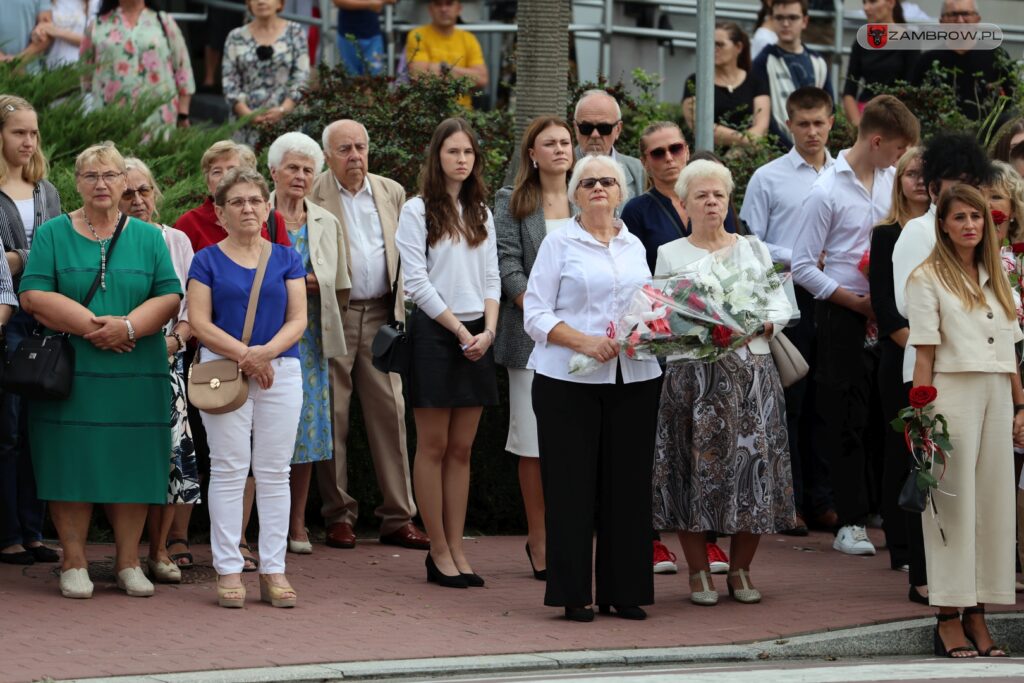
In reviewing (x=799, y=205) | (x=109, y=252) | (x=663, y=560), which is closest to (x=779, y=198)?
(x=799, y=205)

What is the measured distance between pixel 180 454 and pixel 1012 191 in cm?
471

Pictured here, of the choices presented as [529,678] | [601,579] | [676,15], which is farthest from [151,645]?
[676,15]

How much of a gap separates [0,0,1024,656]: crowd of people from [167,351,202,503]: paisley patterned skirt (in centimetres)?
2

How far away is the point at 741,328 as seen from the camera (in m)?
8.78

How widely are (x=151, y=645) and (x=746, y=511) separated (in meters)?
3.11

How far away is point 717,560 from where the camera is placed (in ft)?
33.1

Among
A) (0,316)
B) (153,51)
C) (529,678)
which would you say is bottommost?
(529,678)

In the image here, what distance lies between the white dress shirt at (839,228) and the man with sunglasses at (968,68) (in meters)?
3.56

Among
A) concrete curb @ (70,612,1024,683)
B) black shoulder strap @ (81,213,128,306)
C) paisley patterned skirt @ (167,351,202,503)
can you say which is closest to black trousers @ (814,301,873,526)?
concrete curb @ (70,612,1024,683)

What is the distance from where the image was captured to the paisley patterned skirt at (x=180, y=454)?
963 cm

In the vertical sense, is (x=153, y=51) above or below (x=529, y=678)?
above

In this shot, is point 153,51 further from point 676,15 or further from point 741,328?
point 741,328

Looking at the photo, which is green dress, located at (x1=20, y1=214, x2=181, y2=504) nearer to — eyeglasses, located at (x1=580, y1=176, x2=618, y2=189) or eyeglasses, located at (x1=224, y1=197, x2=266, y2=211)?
eyeglasses, located at (x1=224, y1=197, x2=266, y2=211)

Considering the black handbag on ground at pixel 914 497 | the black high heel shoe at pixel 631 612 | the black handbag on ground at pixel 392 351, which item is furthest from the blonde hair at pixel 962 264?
the black handbag on ground at pixel 392 351
